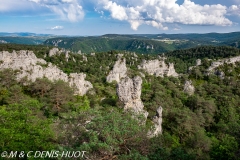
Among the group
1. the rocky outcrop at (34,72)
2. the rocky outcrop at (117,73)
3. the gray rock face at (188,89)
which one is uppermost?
the rocky outcrop at (34,72)

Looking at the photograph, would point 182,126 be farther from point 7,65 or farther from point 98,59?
point 98,59

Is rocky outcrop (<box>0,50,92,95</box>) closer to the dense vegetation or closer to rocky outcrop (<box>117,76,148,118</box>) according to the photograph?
the dense vegetation

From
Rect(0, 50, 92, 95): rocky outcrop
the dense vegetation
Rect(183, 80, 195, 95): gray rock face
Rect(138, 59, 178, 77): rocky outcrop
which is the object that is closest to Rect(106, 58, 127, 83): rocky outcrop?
the dense vegetation

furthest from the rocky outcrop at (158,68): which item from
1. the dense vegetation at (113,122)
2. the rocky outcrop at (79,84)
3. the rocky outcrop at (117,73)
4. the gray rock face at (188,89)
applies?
the rocky outcrop at (79,84)

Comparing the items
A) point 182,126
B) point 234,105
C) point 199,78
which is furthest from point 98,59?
point 182,126

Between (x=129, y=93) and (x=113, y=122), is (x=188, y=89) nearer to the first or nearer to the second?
(x=129, y=93)

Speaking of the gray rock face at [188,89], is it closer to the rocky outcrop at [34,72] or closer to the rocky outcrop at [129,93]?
the rocky outcrop at [34,72]
